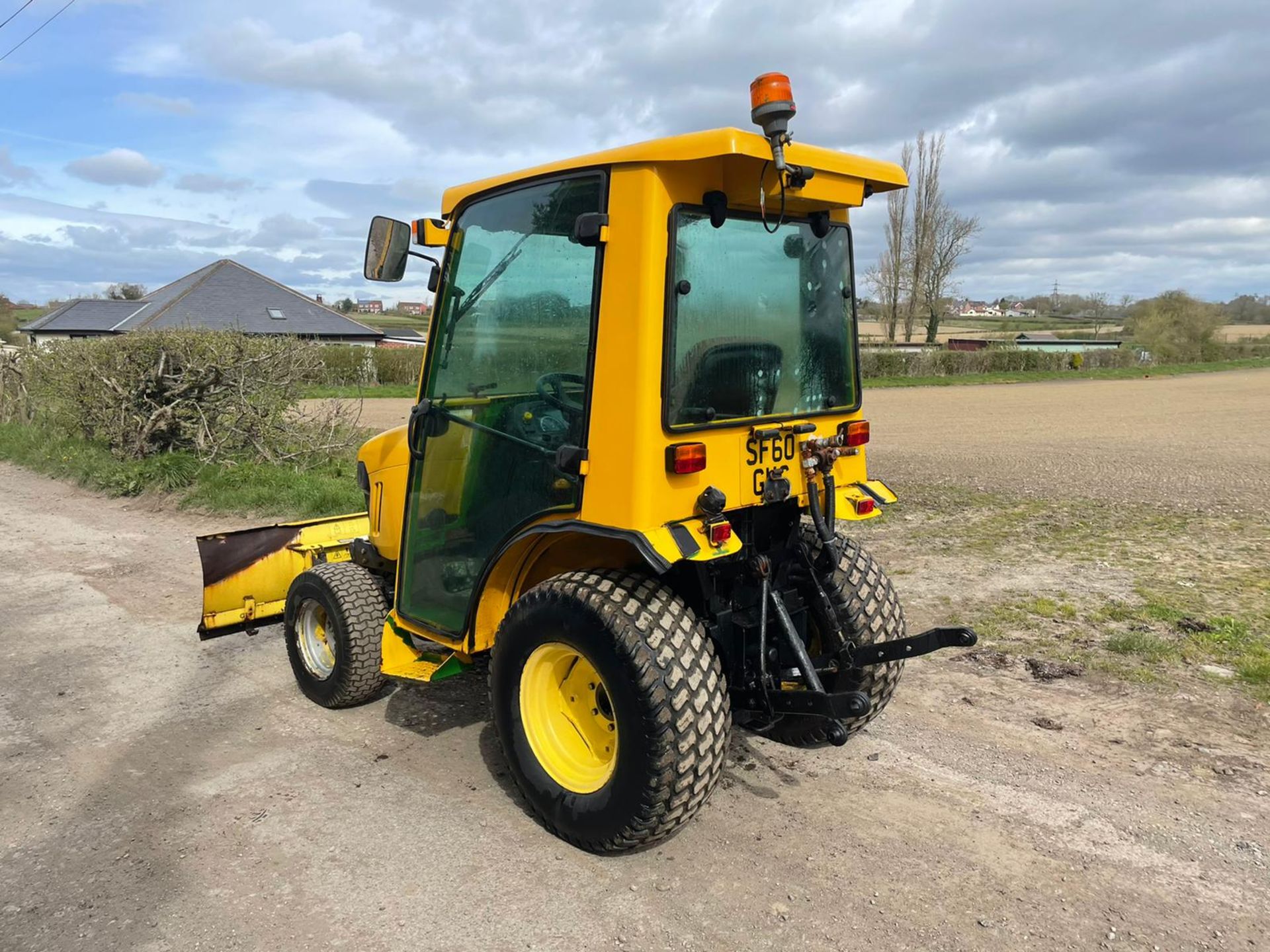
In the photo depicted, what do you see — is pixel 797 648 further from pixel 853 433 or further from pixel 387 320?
pixel 387 320

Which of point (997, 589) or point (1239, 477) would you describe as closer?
point (997, 589)

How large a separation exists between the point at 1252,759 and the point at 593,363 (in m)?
3.10

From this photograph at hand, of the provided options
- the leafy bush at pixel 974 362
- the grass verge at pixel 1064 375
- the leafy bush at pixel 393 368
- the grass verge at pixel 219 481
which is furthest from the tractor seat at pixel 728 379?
the leafy bush at pixel 974 362

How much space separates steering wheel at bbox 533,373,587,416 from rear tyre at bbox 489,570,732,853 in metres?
0.57

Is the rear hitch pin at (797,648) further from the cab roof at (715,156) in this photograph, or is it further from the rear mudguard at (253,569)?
the rear mudguard at (253,569)

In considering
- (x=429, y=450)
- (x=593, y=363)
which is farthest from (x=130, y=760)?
(x=593, y=363)

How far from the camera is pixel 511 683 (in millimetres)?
3088

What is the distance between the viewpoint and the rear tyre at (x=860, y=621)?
3.41m

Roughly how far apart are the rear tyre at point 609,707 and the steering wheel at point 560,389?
22.5 inches

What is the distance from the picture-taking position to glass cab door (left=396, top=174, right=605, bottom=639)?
9.77 ft

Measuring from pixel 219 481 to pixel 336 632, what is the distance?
22.0ft

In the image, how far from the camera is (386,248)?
3291 millimetres

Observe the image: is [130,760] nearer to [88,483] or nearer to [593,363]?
[593,363]

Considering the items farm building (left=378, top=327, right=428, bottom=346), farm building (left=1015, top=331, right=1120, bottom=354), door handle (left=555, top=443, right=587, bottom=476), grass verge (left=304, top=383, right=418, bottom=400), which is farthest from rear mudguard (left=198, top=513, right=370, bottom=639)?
farm building (left=1015, top=331, right=1120, bottom=354)
